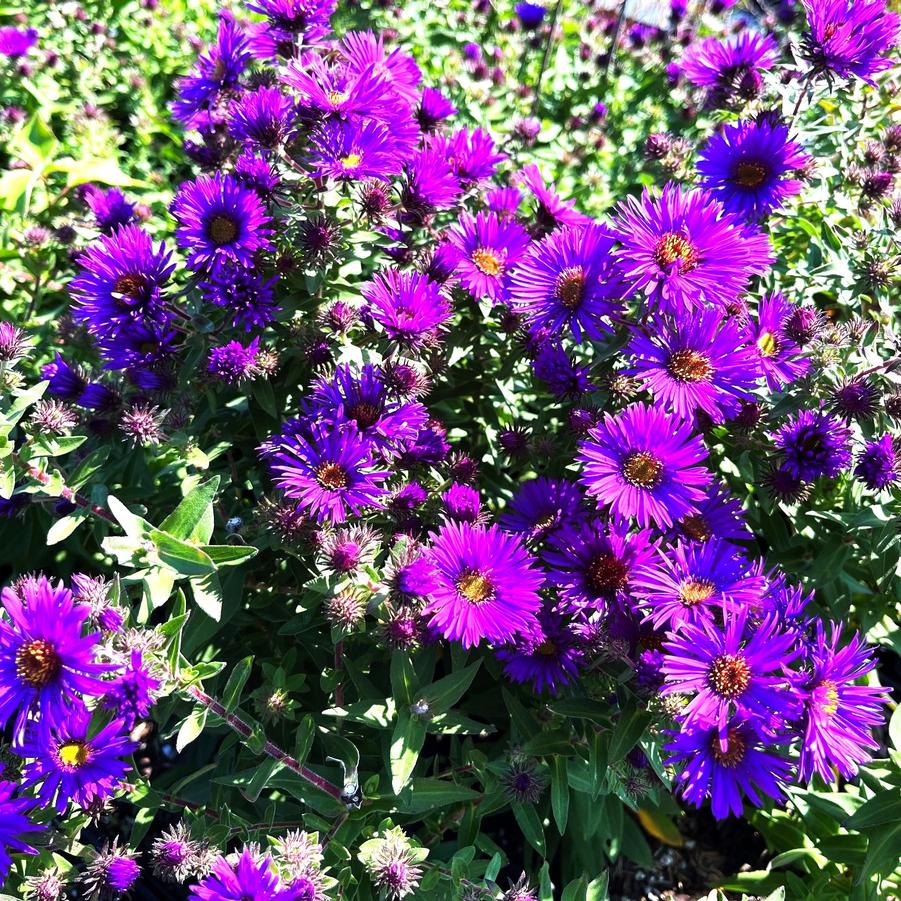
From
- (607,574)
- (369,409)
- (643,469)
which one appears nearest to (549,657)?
(607,574)

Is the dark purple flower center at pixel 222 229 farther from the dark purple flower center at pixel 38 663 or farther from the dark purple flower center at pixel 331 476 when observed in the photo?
the dark purple flower center at pixel 38 663

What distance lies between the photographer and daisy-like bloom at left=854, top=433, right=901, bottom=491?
1.79 meters

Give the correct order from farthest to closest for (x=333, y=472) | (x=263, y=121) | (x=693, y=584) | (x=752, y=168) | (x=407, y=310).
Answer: (x=752, y=168)
(x=263, y=121)
(x=407, y=310)
(x=333, y=472)
(x=693, y=584)

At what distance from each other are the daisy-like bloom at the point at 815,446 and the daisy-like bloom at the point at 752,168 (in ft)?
1.98

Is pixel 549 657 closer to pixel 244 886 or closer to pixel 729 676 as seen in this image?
pixel 729 676

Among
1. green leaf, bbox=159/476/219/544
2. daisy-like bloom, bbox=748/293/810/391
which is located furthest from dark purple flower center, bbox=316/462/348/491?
daisy-like bloom, bbox=748/293/810/391

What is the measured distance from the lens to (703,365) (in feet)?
5.38

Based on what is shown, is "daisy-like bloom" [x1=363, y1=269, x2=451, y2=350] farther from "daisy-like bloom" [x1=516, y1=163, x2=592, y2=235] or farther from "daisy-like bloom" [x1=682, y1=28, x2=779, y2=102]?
"daisy-like bloom" [x1=682, y1=28, x2=779, y2=102]

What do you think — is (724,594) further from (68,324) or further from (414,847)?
(68,324)

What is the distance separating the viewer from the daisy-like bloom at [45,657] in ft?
4.38

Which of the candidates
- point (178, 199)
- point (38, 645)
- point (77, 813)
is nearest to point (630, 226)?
point (178, 199)

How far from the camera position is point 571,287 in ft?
5.86

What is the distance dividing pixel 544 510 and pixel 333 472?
51 centimetres

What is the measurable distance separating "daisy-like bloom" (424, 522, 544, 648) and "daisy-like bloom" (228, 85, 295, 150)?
42.7 inches
